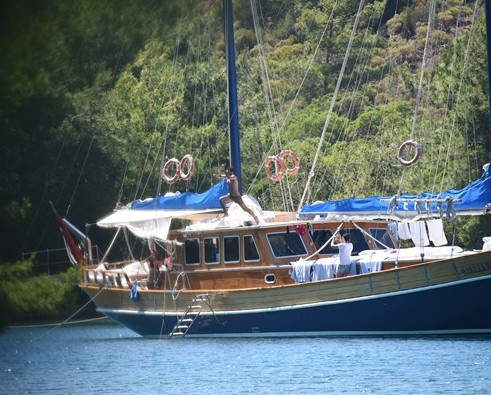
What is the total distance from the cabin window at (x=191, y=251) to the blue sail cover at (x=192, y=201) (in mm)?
1019

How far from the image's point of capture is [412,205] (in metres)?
32.4

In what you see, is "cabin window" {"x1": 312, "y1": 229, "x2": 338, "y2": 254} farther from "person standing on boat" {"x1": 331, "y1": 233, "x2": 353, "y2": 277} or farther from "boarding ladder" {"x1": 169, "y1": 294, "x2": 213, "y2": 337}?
"boarding ladder" {"x1": 169, "y1": 294, "x2": 213, "y2": 337}

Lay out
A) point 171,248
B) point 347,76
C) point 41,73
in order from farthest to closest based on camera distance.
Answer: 1. point 347,76
2. point 171,248
3. point 41,73

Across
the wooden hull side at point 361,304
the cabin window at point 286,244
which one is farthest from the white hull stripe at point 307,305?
the cabin window at point 286,244

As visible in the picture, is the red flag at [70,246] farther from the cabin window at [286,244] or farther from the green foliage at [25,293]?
the green foliage at [25,293]

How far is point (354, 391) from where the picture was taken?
23.6 metres

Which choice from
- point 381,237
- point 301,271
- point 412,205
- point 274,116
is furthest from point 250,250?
point 274,116

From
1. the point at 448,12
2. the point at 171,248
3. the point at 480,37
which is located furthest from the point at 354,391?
the point at 448,12

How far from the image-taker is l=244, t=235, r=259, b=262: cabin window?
33.5m

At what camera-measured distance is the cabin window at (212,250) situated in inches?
1351

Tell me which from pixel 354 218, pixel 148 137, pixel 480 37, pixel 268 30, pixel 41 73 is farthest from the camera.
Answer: pixel 268 30

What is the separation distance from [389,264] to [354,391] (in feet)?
26.9

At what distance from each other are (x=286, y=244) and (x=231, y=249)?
5.04 feet

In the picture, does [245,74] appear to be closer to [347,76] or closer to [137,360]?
[347,76]
